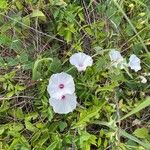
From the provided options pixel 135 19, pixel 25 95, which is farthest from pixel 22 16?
pixel 135 19

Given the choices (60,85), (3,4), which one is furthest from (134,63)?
(3,4)

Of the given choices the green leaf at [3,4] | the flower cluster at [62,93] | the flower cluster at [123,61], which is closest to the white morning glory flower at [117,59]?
the flower cluster at [123,61]

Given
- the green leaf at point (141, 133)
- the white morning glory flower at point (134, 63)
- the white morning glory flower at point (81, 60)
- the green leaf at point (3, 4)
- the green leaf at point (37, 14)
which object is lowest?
the green leaf at point (141, 133)

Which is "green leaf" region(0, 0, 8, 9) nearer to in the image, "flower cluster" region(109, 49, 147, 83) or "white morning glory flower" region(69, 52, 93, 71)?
"white morning glory flower" region(69, 52, 93, 71)

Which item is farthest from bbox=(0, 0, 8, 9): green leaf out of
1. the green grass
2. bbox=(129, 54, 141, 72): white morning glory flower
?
bbox=(129, 54, 141, 72): white morning glory flower

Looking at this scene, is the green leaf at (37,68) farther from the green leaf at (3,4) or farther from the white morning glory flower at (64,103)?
the green leaf at (3,4)

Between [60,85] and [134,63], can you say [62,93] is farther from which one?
[134,63]
